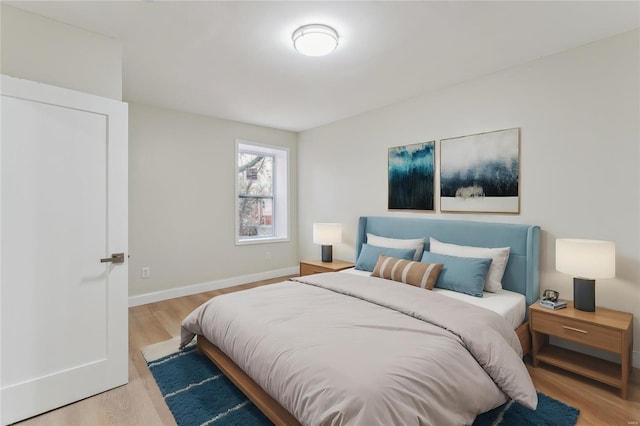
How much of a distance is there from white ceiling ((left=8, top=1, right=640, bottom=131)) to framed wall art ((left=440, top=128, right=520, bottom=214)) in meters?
0.66

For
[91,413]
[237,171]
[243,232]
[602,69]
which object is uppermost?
[602,69]

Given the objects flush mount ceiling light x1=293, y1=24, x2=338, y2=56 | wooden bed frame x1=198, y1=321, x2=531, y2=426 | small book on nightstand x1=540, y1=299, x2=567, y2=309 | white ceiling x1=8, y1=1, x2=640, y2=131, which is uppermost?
white ceiling x1=8, y1=1, x2=640, y2=131

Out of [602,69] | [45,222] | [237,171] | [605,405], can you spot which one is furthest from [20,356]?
[602,69]

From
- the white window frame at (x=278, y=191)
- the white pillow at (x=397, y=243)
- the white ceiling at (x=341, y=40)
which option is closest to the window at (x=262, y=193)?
the white window frame at (x=278, y=191)

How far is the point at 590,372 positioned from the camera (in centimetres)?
219

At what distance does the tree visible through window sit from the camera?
16.8ft

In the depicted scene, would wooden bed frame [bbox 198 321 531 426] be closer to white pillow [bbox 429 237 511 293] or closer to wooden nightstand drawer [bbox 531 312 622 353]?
wooden nightstand drawer [bbox 531 312 622 353]

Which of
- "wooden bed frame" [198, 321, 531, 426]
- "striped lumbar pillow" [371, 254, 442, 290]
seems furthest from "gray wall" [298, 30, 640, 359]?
"striped lumbar pillow" [371, 254, 442, 290]

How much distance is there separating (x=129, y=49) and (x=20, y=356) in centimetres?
232

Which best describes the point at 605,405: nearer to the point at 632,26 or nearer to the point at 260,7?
the point at 632,26

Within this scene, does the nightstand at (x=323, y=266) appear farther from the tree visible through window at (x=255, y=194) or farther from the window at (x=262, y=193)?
the tree visible through window at (x=255, y=194)

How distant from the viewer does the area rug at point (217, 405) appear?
1.81 meters

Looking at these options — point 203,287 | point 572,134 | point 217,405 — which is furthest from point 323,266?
point 572,134

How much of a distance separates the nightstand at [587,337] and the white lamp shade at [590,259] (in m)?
0.30
